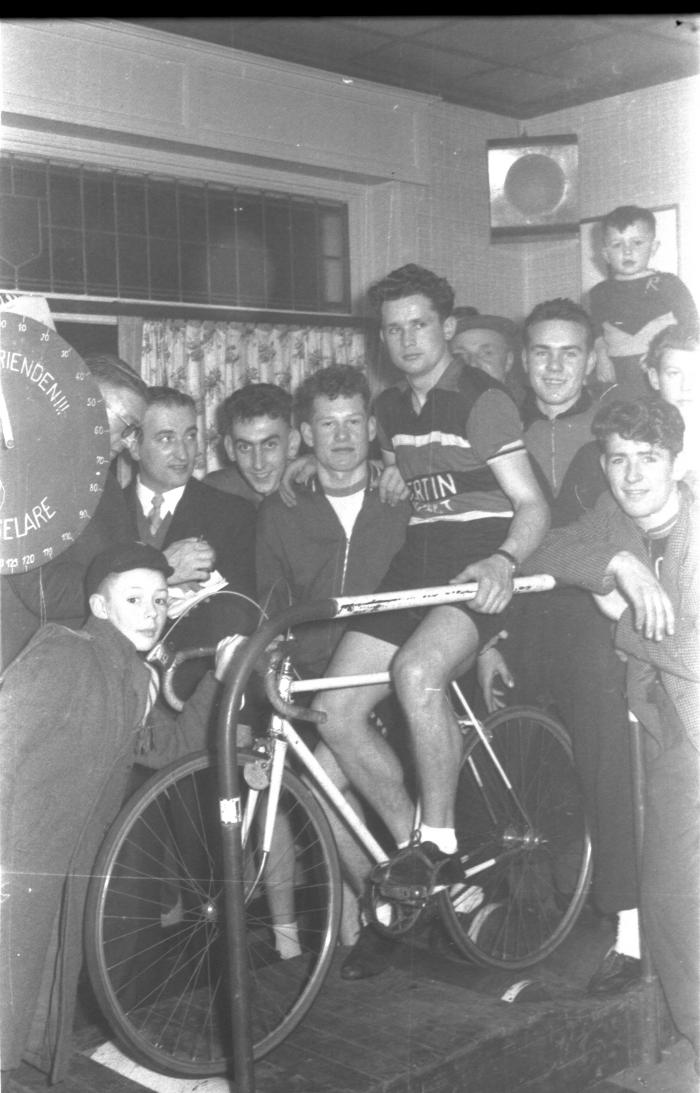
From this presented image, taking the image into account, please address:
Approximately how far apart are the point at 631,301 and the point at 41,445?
69.8 inches

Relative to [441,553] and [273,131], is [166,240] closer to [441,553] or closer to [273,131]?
[273,131]

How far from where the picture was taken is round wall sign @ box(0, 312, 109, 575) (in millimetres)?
2572

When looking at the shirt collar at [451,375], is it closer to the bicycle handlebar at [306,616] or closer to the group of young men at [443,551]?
the group of young men at [443,551]

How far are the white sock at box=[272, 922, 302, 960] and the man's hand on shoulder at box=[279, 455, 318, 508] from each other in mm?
1085

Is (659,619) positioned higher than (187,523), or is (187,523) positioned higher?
(187,523)

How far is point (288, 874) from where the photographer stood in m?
2.87

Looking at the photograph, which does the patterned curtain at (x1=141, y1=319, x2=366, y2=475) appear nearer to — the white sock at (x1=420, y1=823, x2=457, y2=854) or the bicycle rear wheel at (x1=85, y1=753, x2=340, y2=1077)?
the bicycle rear wheel at (x1=85, y1=753, x2=340, y2=1077)

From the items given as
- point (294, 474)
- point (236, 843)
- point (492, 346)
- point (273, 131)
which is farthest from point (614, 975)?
point (273, 131)

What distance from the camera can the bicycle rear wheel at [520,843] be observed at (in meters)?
3.20

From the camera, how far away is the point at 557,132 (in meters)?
3.37

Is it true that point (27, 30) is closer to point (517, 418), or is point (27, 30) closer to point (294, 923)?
point (517, 418)

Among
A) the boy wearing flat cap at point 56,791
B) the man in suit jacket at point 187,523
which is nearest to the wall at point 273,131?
the man in suit jacket at point 187,523

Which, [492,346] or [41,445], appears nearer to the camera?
[41,445]

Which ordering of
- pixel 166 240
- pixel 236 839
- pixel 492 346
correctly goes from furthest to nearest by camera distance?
pixel 492 346, pixel 166 240, pixel 236 839
